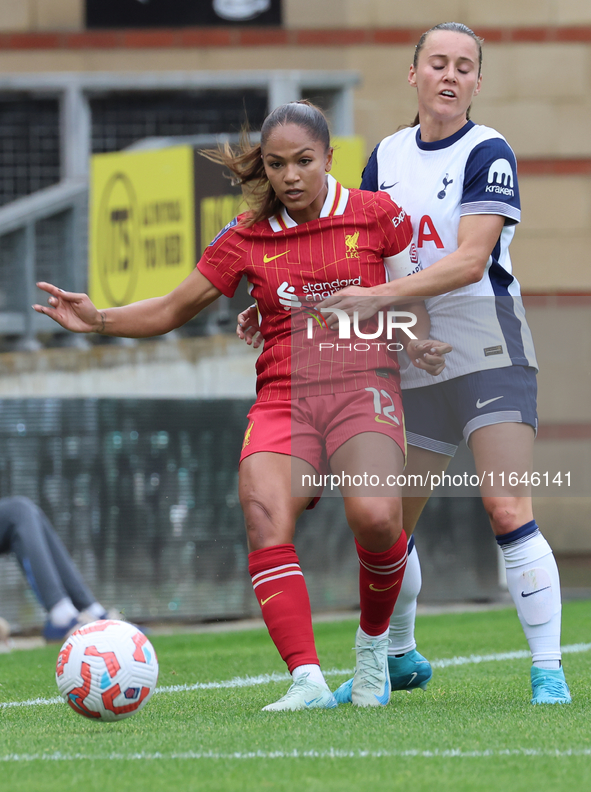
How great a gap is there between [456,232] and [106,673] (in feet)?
5.95

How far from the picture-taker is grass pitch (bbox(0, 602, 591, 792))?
9.32ft

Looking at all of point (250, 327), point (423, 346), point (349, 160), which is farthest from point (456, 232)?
point (349, 160)

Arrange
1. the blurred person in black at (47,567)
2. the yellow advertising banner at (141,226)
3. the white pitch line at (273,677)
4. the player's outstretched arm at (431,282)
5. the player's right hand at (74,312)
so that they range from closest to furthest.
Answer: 1. the player's outstretched arm at (431,282)
2. the player's right hand at (74,312)
3. the white pitch line at (273,677)
4. the blurred person in black at (47,567)
5. the yellow advertising banner at (141,226)

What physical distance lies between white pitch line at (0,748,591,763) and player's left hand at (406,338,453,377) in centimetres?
135

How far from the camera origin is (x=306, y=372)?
4043mm

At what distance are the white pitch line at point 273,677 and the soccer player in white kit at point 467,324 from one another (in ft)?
3.05

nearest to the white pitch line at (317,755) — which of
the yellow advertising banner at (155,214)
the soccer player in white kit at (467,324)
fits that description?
the soccer player in white kit at (467,324)

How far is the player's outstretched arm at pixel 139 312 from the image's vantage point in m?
4.24

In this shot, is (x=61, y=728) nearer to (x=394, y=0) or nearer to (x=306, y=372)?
(x=306, y=372)

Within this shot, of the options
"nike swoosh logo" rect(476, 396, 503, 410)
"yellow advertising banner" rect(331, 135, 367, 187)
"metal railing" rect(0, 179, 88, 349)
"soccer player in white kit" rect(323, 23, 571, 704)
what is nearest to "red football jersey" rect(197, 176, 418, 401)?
"soccer player in white kit" rect(323, 23, 571, 704)

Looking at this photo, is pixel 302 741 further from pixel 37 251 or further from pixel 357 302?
pixel 37 251

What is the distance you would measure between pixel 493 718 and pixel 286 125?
1930mm

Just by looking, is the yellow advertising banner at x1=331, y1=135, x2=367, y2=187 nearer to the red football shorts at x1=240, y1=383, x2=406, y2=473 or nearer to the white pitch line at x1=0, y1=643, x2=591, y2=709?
the white pitch line at x1=0, y1=643, x2=591, y2=709

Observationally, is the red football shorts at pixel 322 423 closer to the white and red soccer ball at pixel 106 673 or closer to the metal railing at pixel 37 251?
the white and red soccer ball at pixel 106 673
